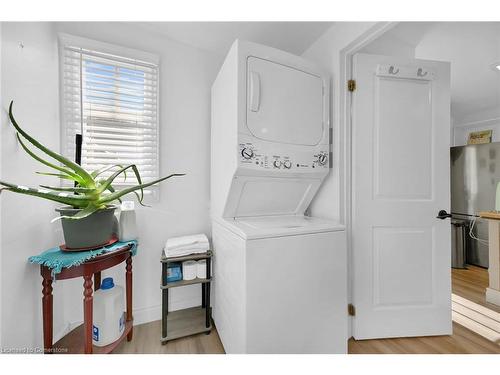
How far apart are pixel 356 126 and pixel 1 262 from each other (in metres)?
2.33

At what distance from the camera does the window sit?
1.64 metres

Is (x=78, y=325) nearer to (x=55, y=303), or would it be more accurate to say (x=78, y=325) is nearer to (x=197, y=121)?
(x=55, y=303)

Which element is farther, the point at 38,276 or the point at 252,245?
the point at 38,276

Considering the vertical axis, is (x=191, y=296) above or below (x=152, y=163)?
below

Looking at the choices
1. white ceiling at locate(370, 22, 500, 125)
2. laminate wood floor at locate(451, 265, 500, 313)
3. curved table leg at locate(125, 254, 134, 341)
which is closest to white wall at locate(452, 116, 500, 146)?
white ceiling at locate(370, 22, 500, 125)

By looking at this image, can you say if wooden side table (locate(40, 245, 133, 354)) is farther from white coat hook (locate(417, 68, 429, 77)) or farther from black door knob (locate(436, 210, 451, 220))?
white coat hook (locate(417, 68, 429, 77))

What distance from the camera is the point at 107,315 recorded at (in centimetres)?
143

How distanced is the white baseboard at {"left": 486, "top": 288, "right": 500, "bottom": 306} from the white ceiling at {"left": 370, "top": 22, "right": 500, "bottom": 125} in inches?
97.0

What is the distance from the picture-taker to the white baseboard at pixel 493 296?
87.9 inches

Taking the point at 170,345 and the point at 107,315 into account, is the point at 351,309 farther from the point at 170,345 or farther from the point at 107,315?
the point at 107,315

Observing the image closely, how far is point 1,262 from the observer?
42.5 inches

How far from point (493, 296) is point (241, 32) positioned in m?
3.62

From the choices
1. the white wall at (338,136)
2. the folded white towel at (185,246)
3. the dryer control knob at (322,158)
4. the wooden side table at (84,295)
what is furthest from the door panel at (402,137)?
the wooden side table at (84,295)
